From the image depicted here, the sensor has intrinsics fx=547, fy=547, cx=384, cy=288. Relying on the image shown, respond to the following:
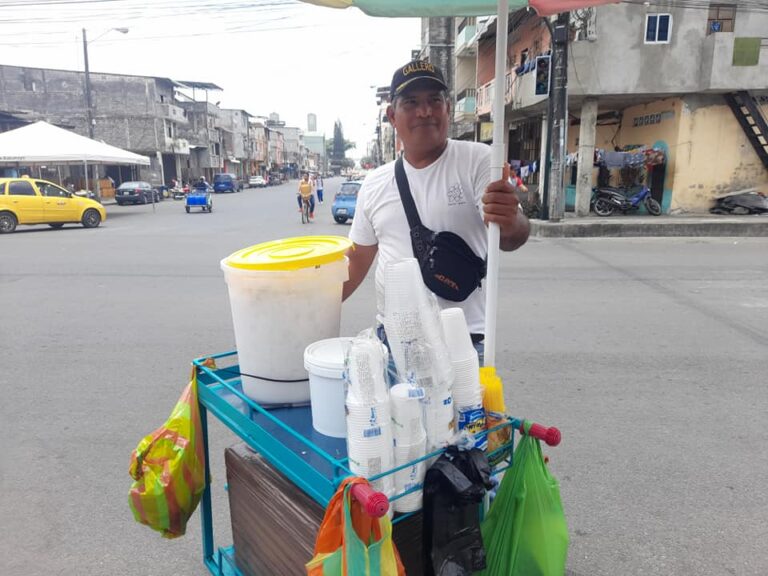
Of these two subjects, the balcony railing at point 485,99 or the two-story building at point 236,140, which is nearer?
the balcony railing at point 485,99

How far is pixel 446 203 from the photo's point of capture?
7.10 feet

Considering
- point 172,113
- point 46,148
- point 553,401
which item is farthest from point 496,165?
point 172,113

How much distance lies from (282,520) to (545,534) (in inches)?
31.9

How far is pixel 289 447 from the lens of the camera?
5.03ft

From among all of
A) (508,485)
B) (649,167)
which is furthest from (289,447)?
(649,167)

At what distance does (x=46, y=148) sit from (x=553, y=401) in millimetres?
22709

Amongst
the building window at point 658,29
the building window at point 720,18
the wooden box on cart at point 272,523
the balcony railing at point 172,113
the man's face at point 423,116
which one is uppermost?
the balcony railing at point 172,113

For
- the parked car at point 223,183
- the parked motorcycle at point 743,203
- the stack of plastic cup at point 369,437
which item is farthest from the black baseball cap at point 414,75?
the parked car at point 223,183

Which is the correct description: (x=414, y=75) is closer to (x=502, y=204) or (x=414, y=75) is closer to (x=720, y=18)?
(x=502, y=204)

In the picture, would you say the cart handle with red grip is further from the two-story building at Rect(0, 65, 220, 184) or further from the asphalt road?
the two-story building at Rect(0, 65, 220, 184)

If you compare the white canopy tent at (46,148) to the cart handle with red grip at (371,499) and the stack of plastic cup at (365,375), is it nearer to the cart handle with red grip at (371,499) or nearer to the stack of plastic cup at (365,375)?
the stack of plastic cup at (365,375)

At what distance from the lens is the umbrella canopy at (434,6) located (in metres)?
2.02

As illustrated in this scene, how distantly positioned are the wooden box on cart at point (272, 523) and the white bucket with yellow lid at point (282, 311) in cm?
28

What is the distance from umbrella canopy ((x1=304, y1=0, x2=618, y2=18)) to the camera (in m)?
2.02
